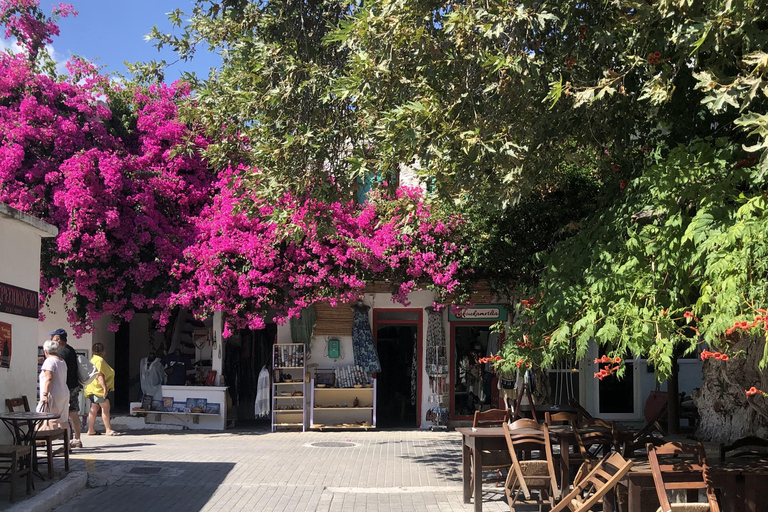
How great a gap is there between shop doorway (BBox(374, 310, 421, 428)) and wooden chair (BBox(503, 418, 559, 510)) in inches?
327

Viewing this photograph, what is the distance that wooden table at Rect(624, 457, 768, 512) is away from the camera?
6238mm

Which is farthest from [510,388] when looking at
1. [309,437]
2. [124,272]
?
[124,272]

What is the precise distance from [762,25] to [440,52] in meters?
3.00

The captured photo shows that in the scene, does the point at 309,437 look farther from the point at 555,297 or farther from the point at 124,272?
the point at 555,297

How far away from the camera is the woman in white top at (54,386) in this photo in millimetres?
10180

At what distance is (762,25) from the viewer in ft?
22.0

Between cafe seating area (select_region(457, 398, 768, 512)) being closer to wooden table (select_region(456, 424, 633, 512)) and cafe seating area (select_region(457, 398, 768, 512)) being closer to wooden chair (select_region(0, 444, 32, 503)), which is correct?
wooden table (select_region(456, 424, 633, 512))

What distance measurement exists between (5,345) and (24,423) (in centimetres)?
97

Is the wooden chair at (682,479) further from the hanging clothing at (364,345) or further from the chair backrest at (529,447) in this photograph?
the hanging clothing at (364,345)

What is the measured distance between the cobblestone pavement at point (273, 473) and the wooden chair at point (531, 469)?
0.53 m

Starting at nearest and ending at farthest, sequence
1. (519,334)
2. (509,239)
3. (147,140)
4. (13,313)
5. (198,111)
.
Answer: (519,334) → (13,313) → (198,111) → (509,239) → (147,140)

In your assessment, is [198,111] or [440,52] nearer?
→ [440,52]

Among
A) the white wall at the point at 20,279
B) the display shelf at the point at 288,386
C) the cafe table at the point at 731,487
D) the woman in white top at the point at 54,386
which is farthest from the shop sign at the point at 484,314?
the cafe table at the point at 731,487

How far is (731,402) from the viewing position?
856 cm
